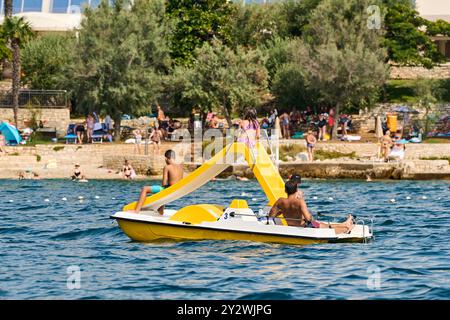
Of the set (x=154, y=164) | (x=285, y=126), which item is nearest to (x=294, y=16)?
(x=285, y=126)

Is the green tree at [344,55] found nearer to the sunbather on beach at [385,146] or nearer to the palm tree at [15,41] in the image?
the sunbather on beach at [385,146]

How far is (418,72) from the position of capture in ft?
210

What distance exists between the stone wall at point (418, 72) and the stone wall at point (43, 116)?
21.0m

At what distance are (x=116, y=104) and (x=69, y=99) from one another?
4906 mm

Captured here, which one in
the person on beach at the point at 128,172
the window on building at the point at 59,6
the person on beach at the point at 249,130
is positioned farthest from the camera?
the window on building at the point at 59,6

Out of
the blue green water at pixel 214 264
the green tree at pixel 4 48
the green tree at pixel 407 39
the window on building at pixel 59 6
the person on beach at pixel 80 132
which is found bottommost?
the blue green water at pixel 214 264

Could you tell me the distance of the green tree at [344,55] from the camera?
5062 cm

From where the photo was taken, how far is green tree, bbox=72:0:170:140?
49.8 meters

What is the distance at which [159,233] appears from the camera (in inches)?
802

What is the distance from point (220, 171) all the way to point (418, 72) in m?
43.9

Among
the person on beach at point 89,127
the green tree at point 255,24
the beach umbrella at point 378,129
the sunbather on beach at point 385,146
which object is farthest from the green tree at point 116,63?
the green tree at point 255,24

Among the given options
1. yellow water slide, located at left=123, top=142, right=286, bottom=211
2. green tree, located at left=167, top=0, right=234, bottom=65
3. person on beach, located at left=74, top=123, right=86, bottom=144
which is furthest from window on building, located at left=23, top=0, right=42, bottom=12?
yellow water slide, located at left=123, top=142, right=286, bottom=211

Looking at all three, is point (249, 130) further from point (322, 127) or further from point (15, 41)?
point (15, 41)

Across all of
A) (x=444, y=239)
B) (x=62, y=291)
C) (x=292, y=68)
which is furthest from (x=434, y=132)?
(x=62, y=291)
